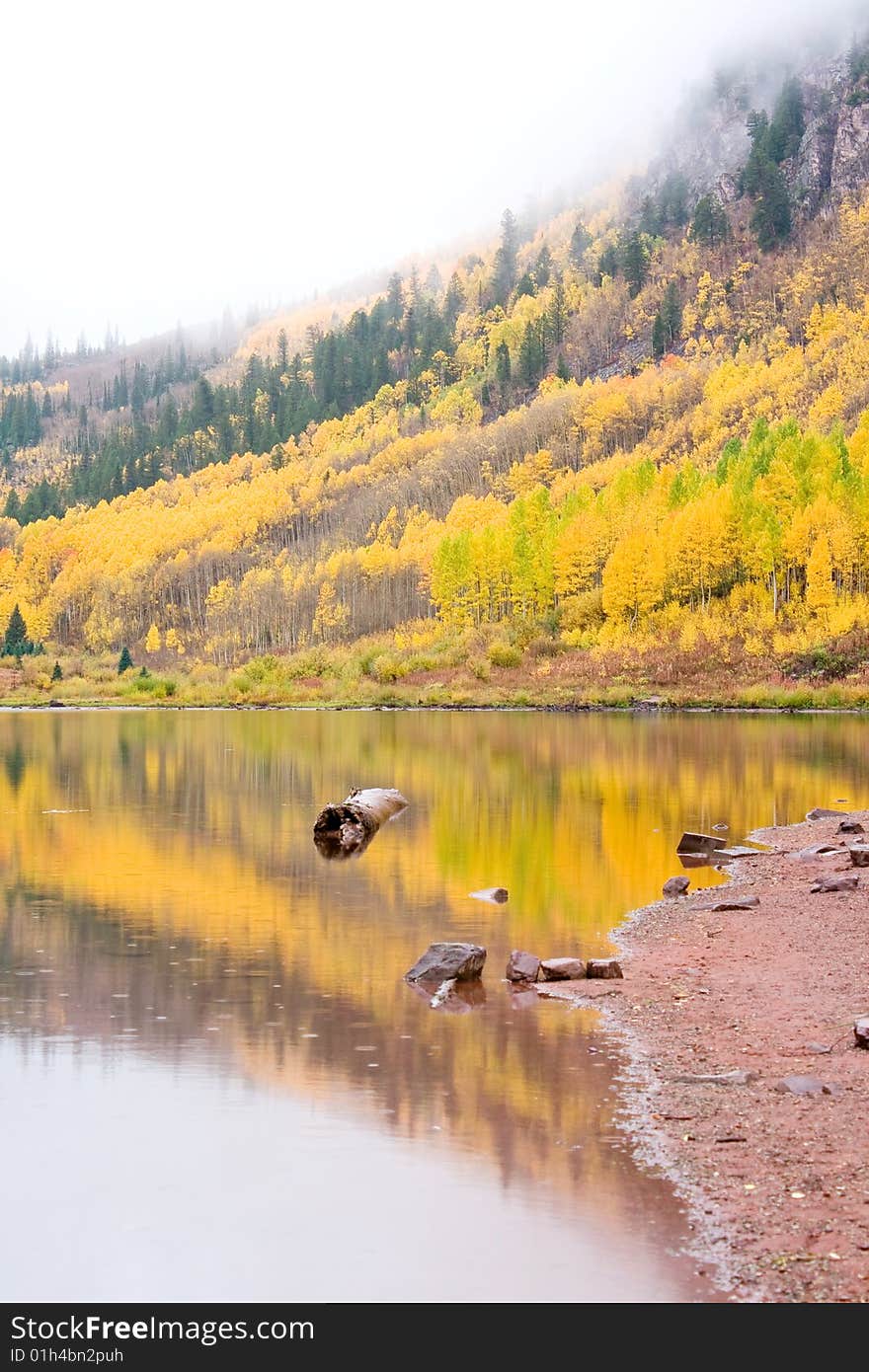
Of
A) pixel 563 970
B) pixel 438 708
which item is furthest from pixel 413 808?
pixel 438 708

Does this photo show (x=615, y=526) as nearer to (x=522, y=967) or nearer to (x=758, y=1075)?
(x=522, y=967)

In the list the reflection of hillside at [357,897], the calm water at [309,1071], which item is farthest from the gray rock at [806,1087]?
the reflection of hillside at [357,897]

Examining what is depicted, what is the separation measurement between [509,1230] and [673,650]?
8484 cm

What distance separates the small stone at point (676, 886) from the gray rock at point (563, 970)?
598 centimetres

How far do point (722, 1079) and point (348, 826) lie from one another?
59.6 ft

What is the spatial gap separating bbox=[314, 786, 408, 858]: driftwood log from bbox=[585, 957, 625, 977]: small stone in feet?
37.8

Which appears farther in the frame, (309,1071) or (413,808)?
(413,808)

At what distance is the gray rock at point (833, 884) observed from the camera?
20.2 meters

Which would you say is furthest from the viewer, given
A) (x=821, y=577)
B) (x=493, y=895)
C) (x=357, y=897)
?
(x=821, y=577)

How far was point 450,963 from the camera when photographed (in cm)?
1547

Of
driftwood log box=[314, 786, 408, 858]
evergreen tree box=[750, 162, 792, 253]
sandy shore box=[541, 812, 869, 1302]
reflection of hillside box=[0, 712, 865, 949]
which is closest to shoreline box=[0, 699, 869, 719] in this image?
reflection of hillside box=[0, 712, 865, 949]

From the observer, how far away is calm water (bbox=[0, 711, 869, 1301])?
8391 mm

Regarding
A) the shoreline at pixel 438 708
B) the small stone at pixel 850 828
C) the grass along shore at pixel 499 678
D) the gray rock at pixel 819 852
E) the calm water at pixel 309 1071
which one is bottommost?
the calm water at pixel 309 1071

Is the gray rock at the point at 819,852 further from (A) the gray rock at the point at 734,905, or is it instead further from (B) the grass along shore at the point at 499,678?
(B) the grass along shore at the point at 499,678
